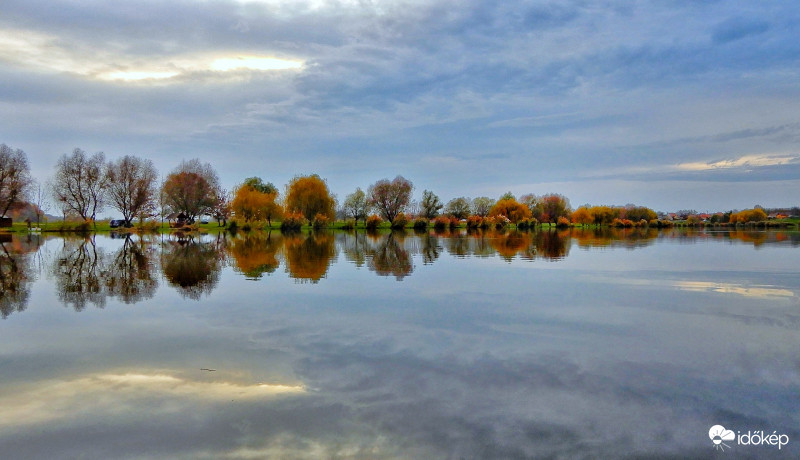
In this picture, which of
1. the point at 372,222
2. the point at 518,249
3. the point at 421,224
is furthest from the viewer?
the point at 372,222

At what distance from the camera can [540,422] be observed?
543 cm

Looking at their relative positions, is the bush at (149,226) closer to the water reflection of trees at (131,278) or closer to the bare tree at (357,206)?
the bare tree at (357,206)

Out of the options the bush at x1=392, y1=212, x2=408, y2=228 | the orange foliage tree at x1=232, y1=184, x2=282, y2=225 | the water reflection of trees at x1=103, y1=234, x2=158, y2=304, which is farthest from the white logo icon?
the bush at x1=392, y1=212, x2=408, y2=228

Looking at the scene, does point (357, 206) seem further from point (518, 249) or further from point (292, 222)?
point (518, 249)

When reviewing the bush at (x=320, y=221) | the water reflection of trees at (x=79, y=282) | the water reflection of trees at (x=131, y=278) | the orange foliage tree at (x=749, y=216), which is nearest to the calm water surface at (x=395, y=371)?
the water reflection of trees at (x=79, y=282)

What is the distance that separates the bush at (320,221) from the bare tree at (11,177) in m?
39.4

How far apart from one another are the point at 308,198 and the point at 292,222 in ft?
14.7

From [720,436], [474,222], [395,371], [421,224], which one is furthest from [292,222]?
[720,436]

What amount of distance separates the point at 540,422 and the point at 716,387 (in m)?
2.74

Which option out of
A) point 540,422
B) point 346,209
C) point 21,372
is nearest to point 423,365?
point 540,422

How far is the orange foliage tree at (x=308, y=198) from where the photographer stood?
261ft

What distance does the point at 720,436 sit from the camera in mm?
5223

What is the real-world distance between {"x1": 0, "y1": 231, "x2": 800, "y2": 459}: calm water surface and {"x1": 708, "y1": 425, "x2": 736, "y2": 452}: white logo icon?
9 centimetres

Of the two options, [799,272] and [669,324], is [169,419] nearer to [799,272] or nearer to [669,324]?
[669,324]
